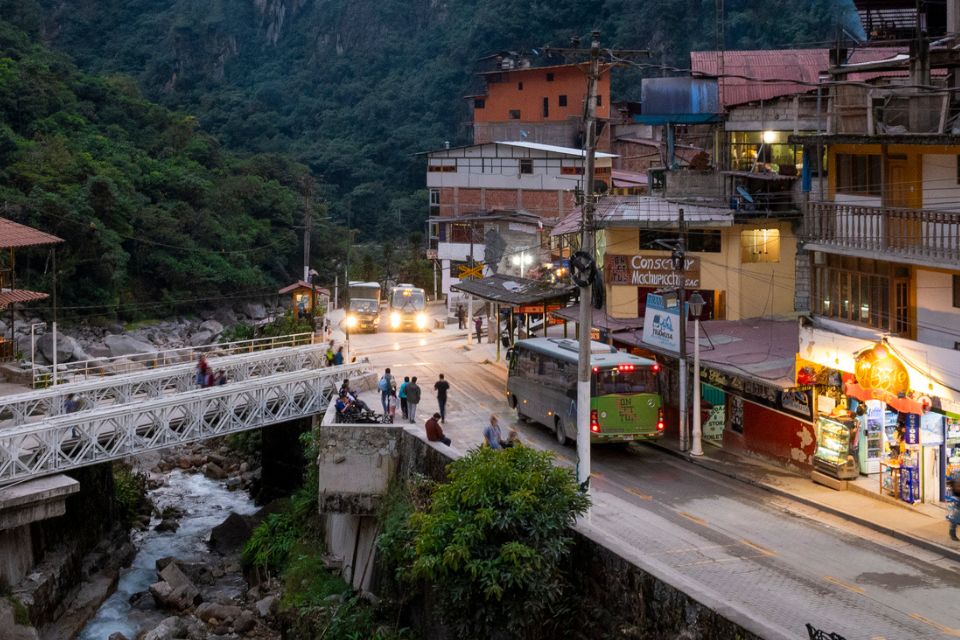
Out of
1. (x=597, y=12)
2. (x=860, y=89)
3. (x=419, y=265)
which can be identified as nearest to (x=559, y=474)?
(x=860, y=89)

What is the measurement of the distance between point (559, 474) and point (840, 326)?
8.73 meters

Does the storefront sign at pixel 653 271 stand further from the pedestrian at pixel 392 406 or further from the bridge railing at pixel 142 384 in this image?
the bridge railing at pixel 142 384

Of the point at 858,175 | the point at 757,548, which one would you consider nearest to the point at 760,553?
the point at 757,548

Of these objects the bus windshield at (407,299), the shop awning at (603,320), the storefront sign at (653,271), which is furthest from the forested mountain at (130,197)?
the storefront sign at (653,271)

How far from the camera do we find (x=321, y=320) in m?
48.7

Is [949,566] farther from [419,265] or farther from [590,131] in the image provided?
[419,265]

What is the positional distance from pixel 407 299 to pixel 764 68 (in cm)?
2114

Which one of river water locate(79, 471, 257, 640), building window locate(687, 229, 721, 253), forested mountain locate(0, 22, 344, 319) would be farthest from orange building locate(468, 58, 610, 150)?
river water locate(79, 471, 257, 640)

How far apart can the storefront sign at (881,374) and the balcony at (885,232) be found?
73.0 inches

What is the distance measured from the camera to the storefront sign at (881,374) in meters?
20.2

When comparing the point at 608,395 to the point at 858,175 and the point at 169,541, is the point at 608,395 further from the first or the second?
the point at 169,541

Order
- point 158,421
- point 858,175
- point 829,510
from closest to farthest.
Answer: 1. point 829,510
2. point 858,175
3. point 158,421

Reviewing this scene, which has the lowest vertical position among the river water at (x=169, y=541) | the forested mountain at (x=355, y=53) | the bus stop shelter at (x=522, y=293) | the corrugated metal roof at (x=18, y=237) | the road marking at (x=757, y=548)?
the river water at (x=169, y=541)

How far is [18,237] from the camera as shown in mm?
35500
